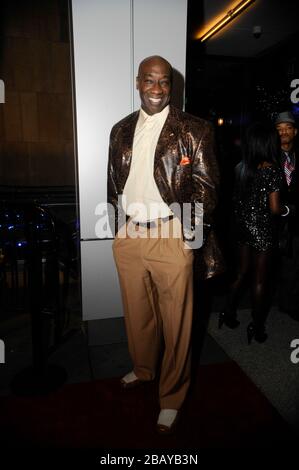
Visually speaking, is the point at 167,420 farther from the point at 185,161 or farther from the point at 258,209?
the point at 258,209

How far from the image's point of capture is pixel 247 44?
6980 millimetres

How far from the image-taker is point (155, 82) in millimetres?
1854

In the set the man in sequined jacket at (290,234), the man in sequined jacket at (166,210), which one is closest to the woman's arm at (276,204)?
the man in sequined jacket at (290,234)

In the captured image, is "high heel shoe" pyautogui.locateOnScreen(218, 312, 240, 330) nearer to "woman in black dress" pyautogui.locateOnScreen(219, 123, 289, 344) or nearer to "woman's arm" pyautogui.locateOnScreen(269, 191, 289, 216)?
"woman in black dress" pyautogui.locateOnScreen(219, 123, 289, 344)

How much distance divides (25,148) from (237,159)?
4.63m

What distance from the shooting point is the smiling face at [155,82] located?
1.84 metres

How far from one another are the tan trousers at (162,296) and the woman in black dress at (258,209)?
1.03m

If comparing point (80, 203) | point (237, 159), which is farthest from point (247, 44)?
point (80, 203)

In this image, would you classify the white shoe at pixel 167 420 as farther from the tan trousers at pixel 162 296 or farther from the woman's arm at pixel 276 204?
the woman's arm at pixel 276 204

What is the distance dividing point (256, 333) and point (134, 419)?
1424mm
